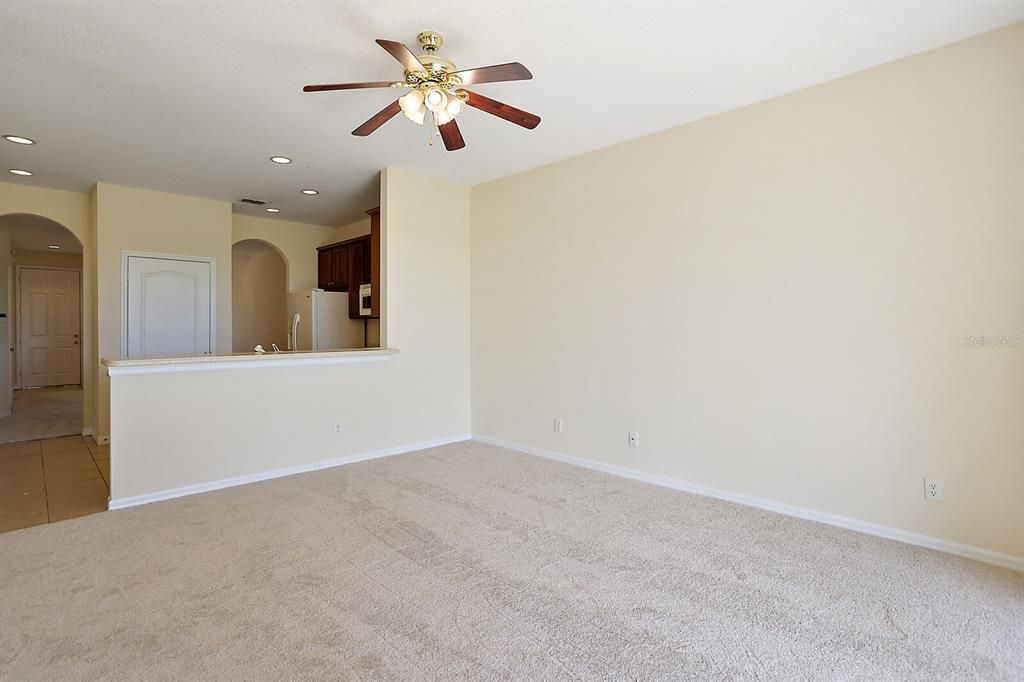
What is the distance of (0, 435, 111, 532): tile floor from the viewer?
339cm

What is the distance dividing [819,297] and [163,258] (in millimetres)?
→ 6167

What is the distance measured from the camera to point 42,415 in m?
6.88

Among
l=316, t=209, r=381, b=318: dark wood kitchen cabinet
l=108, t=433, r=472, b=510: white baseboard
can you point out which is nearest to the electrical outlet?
l=108, t=433, r=472, b=510: white baseboard

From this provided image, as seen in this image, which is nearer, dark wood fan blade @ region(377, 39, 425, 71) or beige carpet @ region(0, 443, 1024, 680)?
beige carpet @ region(0, 443, 1024, 680)

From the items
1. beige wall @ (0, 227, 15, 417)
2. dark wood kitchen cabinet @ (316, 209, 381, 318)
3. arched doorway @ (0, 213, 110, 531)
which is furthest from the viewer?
beige wall @ (0, 227, 15, 417)

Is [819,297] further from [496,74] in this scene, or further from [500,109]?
[496,74]

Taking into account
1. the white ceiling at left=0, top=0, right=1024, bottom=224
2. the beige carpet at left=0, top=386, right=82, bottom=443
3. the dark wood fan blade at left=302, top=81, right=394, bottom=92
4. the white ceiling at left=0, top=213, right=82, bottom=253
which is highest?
the white ceiling at left=0, top=213, right=82, bottom=253

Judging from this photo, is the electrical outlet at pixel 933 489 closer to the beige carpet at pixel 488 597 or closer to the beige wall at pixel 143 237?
the beige carpet at pixel 488 597

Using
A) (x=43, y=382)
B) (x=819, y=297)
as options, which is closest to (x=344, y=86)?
(x=819, y=297)

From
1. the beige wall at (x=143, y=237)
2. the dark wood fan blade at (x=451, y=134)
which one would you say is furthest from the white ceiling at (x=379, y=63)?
the beige wall at (x=143, y=237)

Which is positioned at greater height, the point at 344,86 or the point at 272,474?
the point at 344,86

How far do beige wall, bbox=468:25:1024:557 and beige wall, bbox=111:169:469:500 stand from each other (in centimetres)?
116

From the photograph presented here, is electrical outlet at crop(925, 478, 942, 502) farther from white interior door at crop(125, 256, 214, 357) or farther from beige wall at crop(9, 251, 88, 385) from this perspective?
beige wall at crop(9, 251, 88, 385)

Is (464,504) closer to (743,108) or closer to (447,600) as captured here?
(447,600)
